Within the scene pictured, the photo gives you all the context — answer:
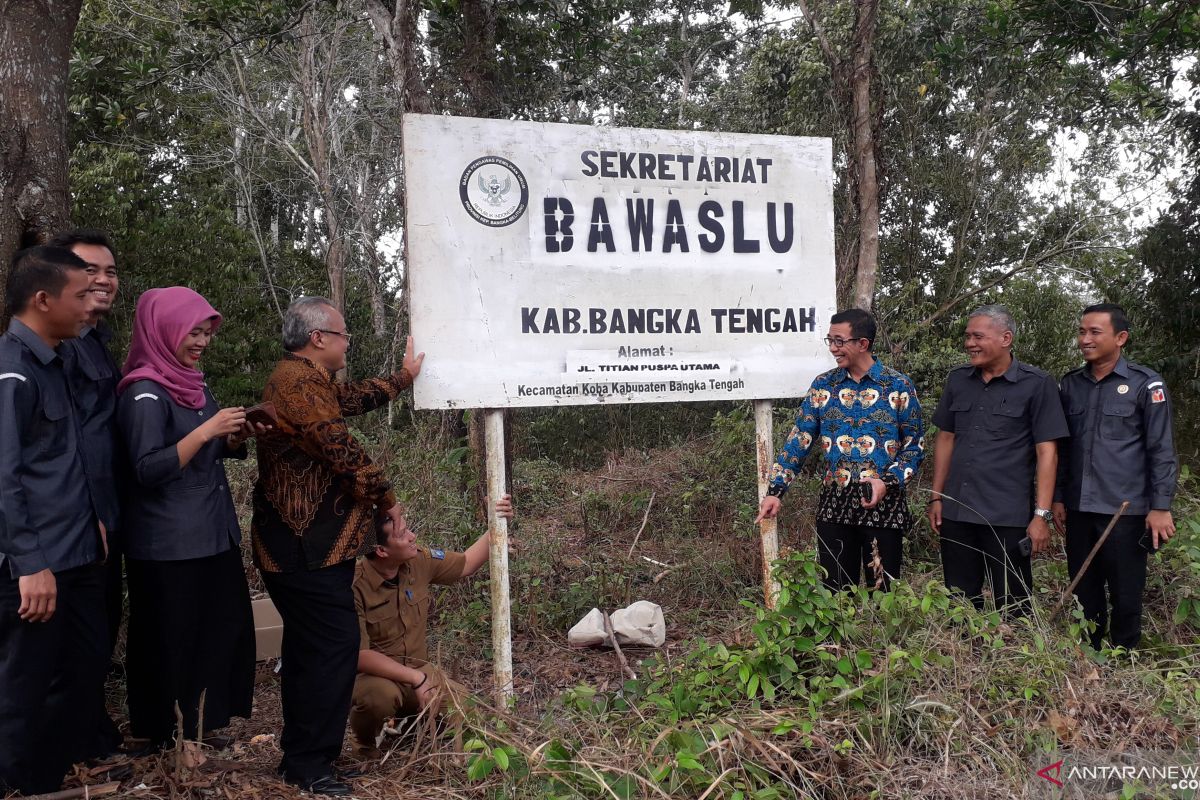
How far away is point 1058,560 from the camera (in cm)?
534

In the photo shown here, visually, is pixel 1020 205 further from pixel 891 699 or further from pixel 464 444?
pixel 891 699

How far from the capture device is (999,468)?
12.7 feet

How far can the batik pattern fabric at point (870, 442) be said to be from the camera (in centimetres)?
388

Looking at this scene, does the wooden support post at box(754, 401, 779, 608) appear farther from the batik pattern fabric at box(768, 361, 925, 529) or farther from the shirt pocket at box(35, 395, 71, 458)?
the shirt pocket at box(35, 395, 71, 458)

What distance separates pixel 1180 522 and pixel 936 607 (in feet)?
8.76

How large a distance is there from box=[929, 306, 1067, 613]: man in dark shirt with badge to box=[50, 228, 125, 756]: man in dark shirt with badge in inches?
130

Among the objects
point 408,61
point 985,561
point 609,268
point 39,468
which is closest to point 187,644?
point 39,468

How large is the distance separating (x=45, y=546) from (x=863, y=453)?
305 cm

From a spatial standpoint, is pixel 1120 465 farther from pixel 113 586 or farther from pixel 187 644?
pixel 113 586

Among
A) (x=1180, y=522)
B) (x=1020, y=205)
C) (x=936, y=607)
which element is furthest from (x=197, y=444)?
(x=1020, y=205)

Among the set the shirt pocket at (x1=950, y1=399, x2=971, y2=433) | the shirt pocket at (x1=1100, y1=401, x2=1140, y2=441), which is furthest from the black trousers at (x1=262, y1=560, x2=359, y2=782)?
the shirt pocket at (x1=1100, y1=401, x2=1140, y2=441)

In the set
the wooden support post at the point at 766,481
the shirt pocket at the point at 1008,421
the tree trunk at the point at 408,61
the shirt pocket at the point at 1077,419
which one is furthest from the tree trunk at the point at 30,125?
the shirt pocket at the point at 1077,419

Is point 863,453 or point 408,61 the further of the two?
point 408,61

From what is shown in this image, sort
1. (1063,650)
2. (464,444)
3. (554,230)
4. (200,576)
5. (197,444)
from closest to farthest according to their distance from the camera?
(197,444), (200,576), (1063,650), (554,230), (464,444)
